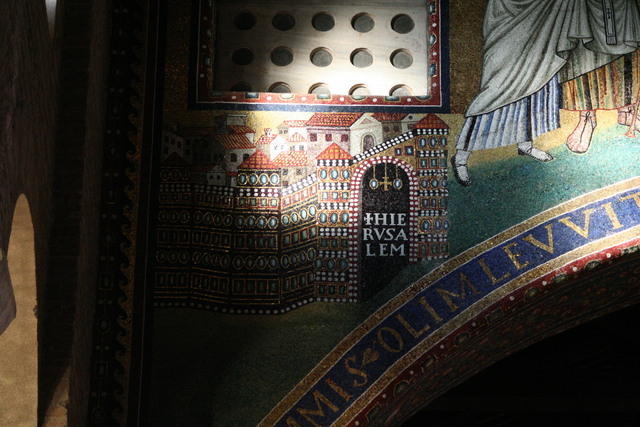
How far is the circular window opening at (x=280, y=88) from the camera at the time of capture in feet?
27.4

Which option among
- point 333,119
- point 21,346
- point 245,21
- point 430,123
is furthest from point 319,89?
point 21,346

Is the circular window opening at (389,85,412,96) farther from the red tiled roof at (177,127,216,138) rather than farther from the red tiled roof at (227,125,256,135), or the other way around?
the red tiled roof at (177,127,216,138)

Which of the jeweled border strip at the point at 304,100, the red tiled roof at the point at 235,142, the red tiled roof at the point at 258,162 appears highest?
the jeweled border strip at the point at 304,100

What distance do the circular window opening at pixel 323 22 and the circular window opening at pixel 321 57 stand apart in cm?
16

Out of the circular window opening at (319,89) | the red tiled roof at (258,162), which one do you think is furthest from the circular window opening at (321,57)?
the red tiled roof at (258,162)

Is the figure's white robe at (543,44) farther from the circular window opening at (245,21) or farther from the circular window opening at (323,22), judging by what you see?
the circular window opening at (245,21)

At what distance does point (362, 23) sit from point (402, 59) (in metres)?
0.39

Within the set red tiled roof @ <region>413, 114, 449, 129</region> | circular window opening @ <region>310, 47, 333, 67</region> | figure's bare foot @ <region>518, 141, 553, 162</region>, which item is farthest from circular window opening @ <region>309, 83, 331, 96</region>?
figure's bare foot @ <region>518, 141, 553, 162</region>

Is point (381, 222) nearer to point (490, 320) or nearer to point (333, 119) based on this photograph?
point (333, 119)

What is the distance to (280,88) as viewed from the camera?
329 inches

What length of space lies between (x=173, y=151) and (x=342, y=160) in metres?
1.13

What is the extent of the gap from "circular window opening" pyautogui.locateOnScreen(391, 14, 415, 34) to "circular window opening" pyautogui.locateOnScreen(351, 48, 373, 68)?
0.26 metres

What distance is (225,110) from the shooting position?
8.12 metres

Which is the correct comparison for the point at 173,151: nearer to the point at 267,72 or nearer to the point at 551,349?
the point at 267,72
